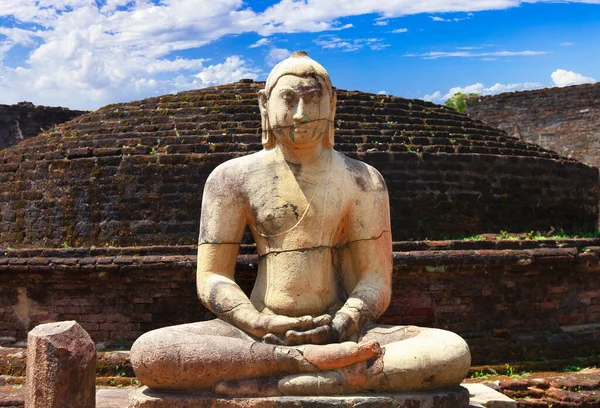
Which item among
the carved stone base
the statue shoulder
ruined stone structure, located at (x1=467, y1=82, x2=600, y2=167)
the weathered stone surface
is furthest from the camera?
ruined stone structure, located at (x1=467, y1=82, x2=600, y2=167)

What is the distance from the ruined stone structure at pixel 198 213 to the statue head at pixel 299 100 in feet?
9.48

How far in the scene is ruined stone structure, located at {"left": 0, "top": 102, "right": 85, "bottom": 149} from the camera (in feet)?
57.6

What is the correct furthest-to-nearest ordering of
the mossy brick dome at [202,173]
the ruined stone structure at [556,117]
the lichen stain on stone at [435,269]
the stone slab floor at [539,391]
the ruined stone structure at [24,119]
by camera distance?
the ruined stone structure at [556,117]
the ruined stone structure at [24,119]
the mossy brick dome at [202,173]
the lichen stain on stone at [435,269]
the stone slab floor at [539,391]

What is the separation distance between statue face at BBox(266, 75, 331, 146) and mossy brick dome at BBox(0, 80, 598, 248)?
445 centimetres

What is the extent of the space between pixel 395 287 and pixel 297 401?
3985 millimetres

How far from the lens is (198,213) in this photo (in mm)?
8875

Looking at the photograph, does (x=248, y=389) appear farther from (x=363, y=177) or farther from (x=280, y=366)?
(x=363, y=177)

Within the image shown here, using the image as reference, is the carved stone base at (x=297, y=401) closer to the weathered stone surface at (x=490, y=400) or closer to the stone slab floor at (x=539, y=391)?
the weathered stone surface at (x=490, y=400)

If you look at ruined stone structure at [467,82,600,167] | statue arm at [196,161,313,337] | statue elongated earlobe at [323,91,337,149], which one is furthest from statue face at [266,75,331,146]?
ruined stone structure at [467,82,600,167]

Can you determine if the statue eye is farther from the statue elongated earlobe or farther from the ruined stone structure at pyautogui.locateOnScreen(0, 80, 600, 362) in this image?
the ruined stone structure at pyautogui.locateOnScreen(0, 80, 600, 362)

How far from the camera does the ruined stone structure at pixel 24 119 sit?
1755cm

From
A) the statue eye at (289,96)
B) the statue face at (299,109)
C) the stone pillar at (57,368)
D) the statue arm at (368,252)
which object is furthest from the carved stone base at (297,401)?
the statue eye at (289,96)

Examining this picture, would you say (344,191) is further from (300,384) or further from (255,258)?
(255,258)

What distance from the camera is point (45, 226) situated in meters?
9.35
